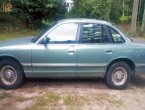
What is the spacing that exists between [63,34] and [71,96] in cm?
160

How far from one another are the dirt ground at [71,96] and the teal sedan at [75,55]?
32cm

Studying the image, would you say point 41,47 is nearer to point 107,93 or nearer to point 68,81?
point 68,81

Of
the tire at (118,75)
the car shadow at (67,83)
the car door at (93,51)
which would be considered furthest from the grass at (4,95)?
the tire at (118,75)

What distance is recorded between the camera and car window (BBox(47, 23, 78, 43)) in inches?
307

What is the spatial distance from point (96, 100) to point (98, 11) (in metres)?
12.7

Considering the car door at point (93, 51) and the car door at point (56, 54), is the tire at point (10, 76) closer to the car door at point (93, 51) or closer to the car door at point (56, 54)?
the car door at point (56, 54)

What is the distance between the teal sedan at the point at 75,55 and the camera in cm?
770

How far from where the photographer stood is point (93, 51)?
784 cm

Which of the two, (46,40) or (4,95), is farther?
(46,40)

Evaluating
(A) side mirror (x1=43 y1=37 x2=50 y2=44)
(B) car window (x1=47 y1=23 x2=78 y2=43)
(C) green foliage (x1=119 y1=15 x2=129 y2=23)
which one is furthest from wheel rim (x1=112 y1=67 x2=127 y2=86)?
(C) green foliage (x1=119 y1=15 x2=129 y2=23)

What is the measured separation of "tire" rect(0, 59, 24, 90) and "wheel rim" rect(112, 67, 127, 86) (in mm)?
2377

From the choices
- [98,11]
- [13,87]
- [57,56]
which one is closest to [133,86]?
[57,56]

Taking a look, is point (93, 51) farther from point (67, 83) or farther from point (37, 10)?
point (37, 10)

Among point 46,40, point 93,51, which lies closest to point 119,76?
point 93,51
